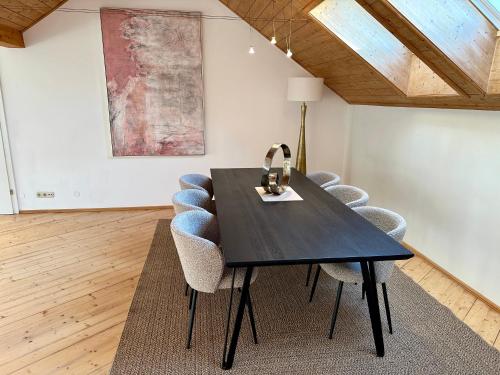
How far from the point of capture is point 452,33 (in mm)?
2268

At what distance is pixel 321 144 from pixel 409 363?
3473 millimetres

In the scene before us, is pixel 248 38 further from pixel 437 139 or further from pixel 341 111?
pixel 437 139

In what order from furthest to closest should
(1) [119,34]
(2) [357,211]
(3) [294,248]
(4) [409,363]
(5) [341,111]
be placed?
(5) [341,111], (1) [119,34], (2) [357,211], (4) [409,363], (3) [294,248]

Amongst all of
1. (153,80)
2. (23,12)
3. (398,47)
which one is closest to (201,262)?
(398,47)

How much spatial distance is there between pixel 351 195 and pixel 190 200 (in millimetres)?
1365

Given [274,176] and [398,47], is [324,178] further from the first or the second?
[398,47]

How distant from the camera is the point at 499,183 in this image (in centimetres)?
258

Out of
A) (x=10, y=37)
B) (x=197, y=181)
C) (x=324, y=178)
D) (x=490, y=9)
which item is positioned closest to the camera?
(x=490, y=9)

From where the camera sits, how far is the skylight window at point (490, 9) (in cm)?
215

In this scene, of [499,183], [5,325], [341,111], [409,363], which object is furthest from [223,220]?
[341,111]

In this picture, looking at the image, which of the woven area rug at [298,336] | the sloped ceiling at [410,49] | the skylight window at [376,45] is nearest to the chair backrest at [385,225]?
the woven area rug at [298,336]

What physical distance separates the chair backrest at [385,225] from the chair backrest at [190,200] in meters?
1.21

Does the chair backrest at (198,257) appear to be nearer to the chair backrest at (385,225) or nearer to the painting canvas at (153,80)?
the chair backrest at (385,225)

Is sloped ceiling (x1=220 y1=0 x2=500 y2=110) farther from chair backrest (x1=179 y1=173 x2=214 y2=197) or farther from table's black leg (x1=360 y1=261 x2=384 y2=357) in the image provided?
chair backrest (x1=179 y1=173 x2=214 y2=197)
